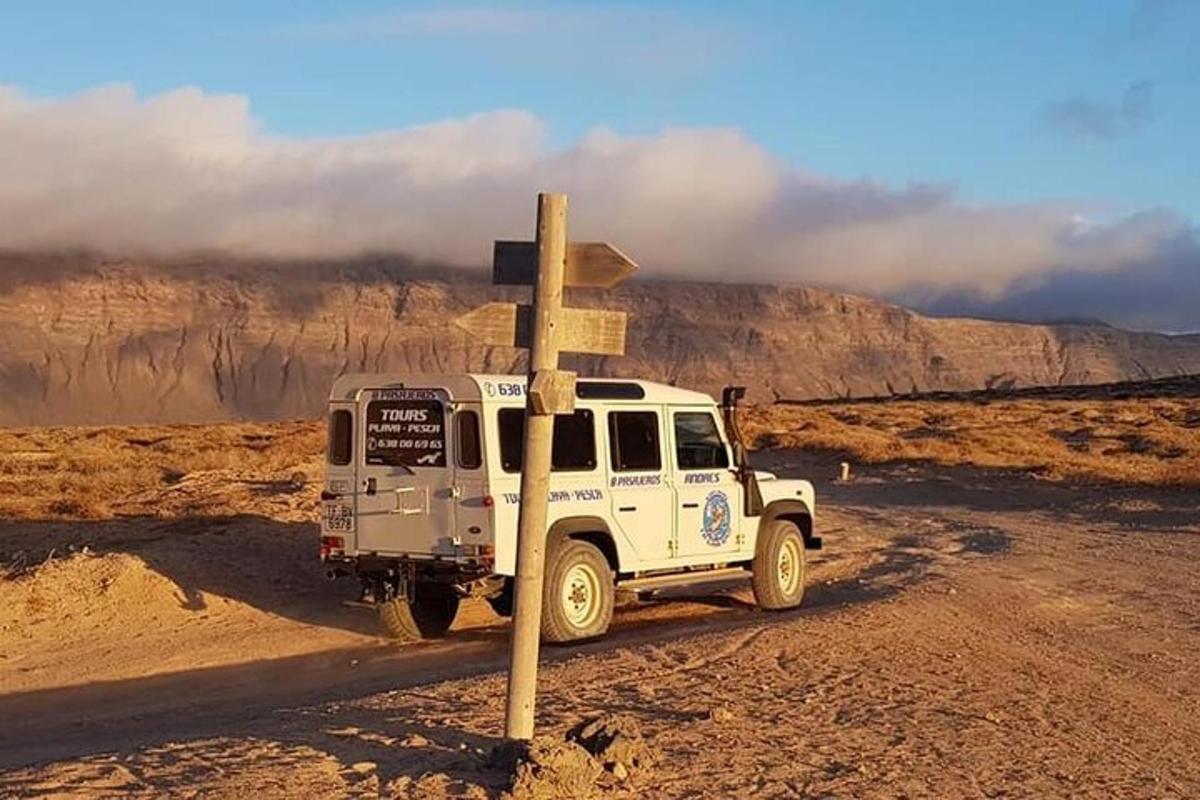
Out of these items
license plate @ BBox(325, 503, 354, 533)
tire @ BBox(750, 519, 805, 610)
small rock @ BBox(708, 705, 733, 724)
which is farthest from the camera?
tire @ BBox(750, 519, 805, 610)

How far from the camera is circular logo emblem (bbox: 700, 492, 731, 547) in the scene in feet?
46.6

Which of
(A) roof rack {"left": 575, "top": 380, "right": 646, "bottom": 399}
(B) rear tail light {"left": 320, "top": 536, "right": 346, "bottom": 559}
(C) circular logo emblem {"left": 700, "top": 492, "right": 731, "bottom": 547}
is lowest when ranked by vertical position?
(B) rear tail light {"left": 320, "top": 536, "right": 346, "bottom": 559}

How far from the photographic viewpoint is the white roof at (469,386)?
492 inches

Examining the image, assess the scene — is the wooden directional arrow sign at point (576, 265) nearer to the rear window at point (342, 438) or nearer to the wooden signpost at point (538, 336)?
the wooden signpost at point (538, 336)

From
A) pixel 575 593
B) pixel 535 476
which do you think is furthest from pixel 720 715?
pixel 575 593

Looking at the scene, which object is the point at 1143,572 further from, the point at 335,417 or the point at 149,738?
the point at 149,738

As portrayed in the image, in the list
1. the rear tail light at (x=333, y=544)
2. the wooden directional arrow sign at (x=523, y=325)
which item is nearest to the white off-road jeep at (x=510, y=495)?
the rear tail light at (x=333, y=544)

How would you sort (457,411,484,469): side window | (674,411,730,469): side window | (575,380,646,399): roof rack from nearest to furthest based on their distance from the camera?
(457,411,484,469): side window, (575,380,646,399): roof rack, (674,411,730,469): side window

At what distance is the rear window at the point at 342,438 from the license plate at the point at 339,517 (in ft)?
1.24

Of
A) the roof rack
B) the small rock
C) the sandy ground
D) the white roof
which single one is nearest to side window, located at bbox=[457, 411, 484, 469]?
the white roof

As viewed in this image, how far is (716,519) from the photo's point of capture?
14328 mm

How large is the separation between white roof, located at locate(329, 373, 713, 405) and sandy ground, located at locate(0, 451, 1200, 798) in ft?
7.09

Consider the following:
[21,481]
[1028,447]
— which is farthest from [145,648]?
[1028,447]

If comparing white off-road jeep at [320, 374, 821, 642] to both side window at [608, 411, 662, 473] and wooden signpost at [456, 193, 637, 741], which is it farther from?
wooden signpost at [456, 193, 637, 741]
